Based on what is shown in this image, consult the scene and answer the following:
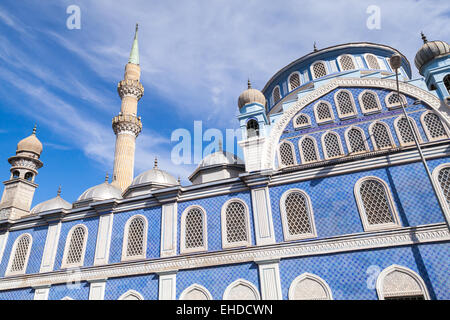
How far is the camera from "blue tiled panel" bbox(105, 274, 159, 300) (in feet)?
38.7

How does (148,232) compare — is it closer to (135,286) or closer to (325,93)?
(135,286)

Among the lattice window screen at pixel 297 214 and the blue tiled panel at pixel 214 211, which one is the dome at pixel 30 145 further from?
the lattice window screen at pixel 297 214

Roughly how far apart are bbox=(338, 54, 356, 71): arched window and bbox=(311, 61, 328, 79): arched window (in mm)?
897

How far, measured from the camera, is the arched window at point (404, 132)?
11297mm

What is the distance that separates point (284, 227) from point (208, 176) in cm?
612

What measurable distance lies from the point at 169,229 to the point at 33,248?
7607mm

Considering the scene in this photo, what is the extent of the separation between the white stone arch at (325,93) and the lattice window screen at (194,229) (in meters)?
3.49

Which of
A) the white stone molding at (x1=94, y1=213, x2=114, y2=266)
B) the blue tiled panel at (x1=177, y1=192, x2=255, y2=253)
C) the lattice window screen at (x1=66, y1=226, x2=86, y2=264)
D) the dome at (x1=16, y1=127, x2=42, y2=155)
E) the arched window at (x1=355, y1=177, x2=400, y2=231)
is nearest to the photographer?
the arched window at (x1=355, y1=177, x2=400, y2=231)

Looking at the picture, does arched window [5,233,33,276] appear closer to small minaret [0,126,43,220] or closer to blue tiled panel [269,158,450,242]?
small minaret [0,126,43,220]

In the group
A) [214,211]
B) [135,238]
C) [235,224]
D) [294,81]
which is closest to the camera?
[235,224]

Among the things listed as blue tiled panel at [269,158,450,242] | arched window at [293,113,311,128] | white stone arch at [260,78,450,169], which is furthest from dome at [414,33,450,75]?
arched window at [293,113,311,128]

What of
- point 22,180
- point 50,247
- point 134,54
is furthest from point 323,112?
point 134,54

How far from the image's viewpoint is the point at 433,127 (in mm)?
11211
